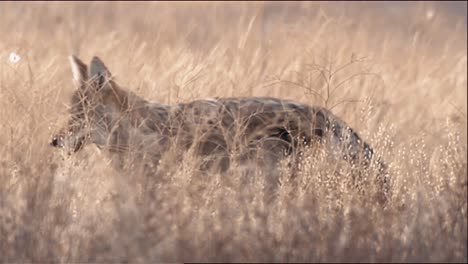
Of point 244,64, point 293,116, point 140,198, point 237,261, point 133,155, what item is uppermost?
point 244,64

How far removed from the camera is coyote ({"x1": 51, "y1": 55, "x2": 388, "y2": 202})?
22.4ft

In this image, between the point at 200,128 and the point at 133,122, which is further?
the point at 133,122

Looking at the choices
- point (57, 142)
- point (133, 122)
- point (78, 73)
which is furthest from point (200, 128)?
point (78, 73)

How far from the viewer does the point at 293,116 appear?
7332 mm

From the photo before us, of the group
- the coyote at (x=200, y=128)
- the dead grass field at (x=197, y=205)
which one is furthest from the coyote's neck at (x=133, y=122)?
the dead grass field at (x=197, y=205)

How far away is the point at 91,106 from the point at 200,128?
70 cm

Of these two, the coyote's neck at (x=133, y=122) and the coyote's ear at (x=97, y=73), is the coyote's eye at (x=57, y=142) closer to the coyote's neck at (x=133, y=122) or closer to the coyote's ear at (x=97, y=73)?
the coyote's neck at (x=133, y=122)

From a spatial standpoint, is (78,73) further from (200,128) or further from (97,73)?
(200,128)

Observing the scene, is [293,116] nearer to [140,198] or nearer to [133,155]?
[133,155]

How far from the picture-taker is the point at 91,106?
7195mm

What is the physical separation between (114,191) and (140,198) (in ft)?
1.86

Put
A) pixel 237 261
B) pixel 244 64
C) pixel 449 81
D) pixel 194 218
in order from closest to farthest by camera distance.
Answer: pixel 237 261 → pixel 194 218 → pixel 244 64 → pixel 449 81

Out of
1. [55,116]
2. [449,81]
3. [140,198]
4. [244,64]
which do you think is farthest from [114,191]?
[449,81]

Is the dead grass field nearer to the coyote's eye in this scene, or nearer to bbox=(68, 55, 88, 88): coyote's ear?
the coyote's eye
